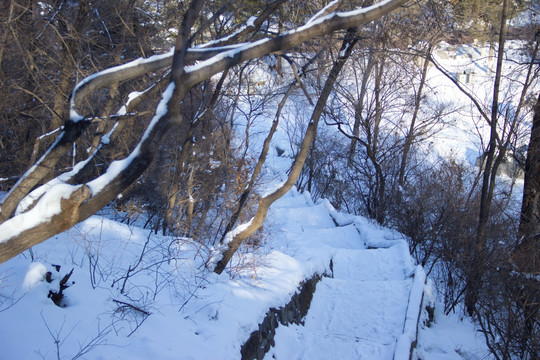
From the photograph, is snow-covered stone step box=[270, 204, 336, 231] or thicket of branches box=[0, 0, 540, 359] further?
snow-covered stone step box=[270, 204, 336, 231]

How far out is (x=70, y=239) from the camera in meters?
5.92

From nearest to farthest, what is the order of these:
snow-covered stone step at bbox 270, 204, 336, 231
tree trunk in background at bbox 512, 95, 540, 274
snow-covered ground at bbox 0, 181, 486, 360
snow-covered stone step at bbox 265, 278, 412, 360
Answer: snow-covered ground at bbox 0, 181, 486, 360 < snow-covered stone step at bbox 265, 278, 412, 360 < tree trunk in background at bbox 512, 95, 540, 274 < snow-covered stone step at bbox 270, 204, 336, 231

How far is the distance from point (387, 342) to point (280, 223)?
24.4 feet

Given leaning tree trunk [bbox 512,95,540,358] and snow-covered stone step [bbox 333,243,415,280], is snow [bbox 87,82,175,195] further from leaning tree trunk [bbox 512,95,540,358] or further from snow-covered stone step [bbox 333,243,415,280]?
snow-covered stone step [bbox 333,243,415,280]

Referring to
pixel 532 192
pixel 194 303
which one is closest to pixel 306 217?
pixel 532 192

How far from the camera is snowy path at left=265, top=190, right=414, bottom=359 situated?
6.28 metres

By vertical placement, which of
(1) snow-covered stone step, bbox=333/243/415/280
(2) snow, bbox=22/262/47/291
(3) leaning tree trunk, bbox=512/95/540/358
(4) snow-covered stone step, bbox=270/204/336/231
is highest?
(3) leaning tree trunk, bbox=512/95/540/358

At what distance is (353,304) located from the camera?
26.3ft

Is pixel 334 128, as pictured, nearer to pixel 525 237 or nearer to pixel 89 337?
pixel 525 237

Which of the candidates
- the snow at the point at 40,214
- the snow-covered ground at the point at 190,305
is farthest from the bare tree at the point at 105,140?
the snow-covered ground at the point at 190,305

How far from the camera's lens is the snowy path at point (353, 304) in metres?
6.28

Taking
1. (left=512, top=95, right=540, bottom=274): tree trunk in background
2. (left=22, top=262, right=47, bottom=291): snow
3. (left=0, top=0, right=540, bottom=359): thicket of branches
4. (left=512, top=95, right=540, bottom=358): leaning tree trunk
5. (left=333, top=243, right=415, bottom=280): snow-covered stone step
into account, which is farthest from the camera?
(left=333, top=243, right=415, bottom=280): snow-covered stone step

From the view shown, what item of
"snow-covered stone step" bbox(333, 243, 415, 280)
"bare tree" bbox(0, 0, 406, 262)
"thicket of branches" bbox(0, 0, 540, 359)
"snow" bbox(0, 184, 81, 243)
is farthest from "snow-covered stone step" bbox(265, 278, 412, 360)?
"snow" bbox(0, 184, 81, 243)

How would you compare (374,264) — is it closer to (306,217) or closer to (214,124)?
(306,217)
